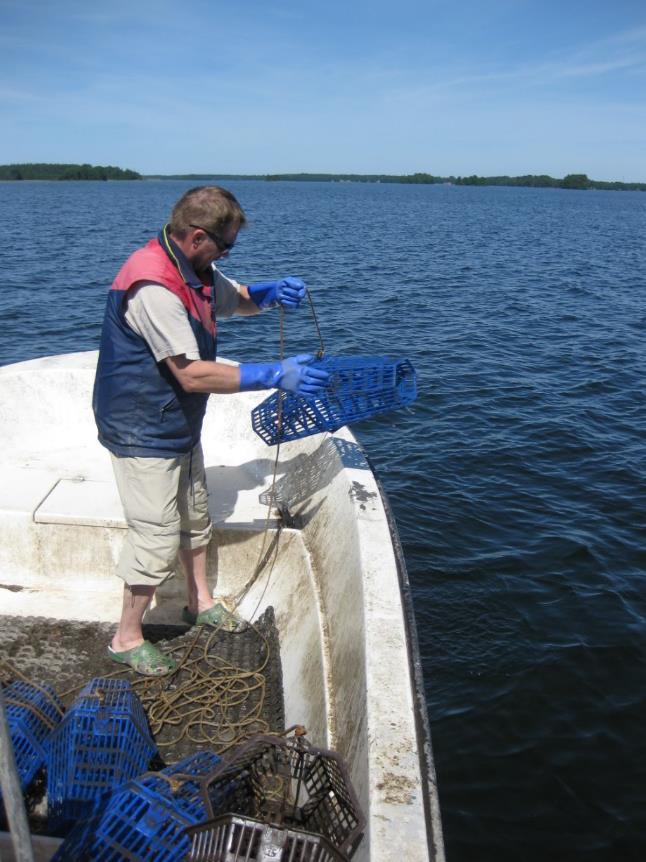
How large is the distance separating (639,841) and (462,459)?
215 inches

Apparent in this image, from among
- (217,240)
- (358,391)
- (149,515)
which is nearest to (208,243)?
(217,240)

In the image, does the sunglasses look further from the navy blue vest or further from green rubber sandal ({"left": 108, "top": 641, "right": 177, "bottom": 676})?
green rubber sandal ({"left": 108, "top": 641, "right": 177, "bottom": 676})

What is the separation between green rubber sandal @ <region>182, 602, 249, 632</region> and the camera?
4148 mm

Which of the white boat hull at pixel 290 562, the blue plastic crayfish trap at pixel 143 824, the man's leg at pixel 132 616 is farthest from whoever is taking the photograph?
the man's leg at pixel 132 616

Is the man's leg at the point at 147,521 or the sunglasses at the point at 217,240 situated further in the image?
the man's leg at the point at 147,521

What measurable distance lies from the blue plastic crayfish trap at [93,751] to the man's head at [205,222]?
2.05m

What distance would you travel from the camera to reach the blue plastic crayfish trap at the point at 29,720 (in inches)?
115

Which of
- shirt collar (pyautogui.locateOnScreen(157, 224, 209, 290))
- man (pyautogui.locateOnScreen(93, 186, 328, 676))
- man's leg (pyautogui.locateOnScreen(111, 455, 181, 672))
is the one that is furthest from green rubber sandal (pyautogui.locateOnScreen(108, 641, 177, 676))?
shirt collar (pyautogui.locateOnScreen(157, 224, 209, 290))

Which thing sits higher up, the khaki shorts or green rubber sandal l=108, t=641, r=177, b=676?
the khaki shorts

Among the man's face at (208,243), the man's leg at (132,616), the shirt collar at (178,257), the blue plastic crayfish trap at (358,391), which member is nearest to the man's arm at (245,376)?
the shirt collar at (178,257)

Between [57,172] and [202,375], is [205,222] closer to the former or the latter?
[202,375]

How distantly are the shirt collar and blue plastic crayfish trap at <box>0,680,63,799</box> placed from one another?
6.79 ft

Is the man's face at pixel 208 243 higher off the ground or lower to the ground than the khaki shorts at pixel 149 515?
higher

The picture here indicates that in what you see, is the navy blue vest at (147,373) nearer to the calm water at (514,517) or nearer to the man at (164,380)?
the man at (164,380)
